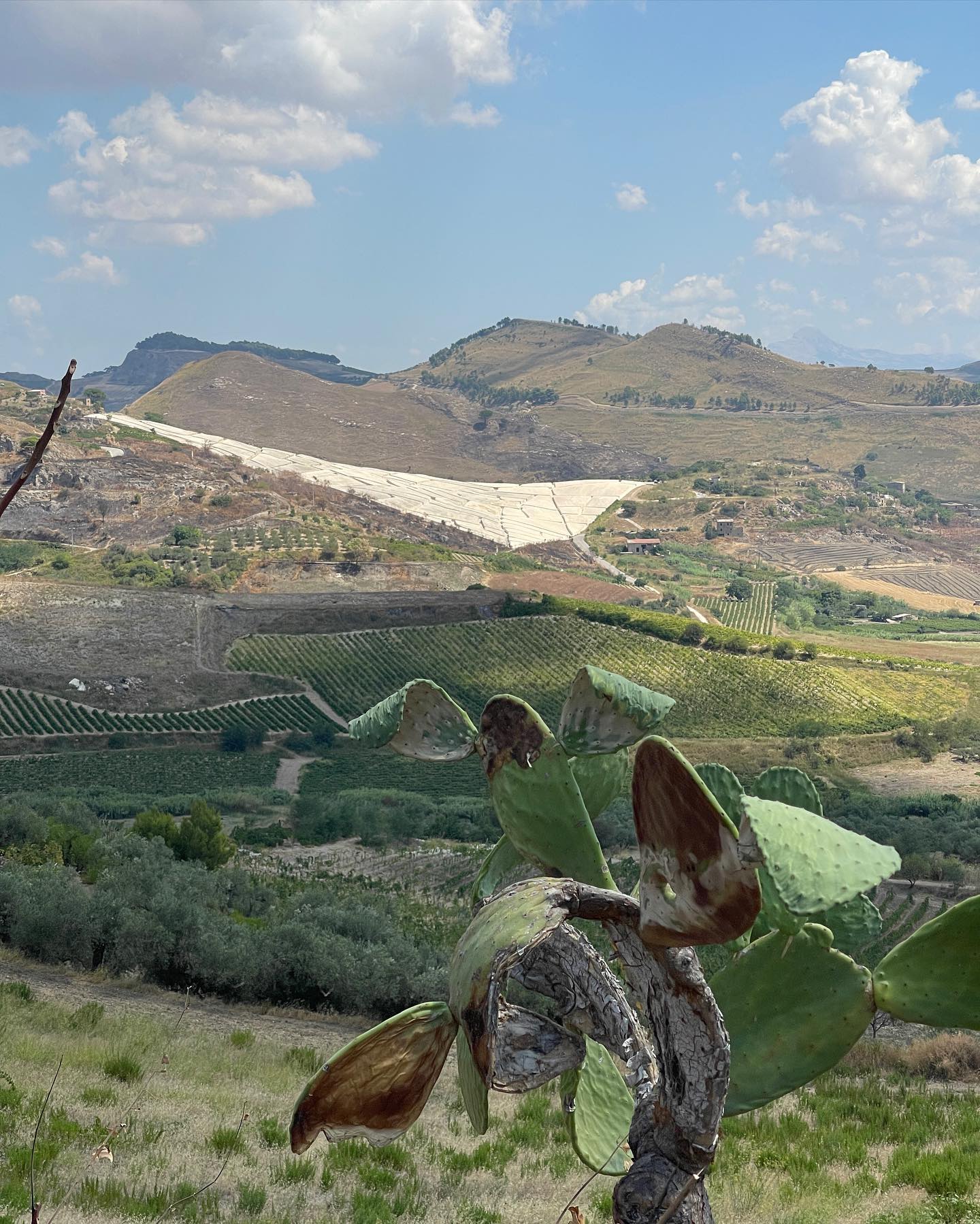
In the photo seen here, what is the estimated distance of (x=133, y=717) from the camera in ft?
179

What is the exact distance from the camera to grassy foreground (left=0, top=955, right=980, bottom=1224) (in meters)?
4.70

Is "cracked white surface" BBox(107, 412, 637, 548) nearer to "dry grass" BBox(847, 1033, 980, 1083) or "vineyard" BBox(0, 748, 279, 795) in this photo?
"vineyard" BBox(0, 748, 279, 795)

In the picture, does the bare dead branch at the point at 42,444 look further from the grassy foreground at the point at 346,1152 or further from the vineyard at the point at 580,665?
the vineyard at the point at 580,665

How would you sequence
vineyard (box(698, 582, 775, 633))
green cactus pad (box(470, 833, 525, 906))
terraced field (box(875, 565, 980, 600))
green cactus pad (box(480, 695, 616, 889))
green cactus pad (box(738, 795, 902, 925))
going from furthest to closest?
terraced field (box(875, 565, 980, 600)) → vineyard (box(698, 582, 775, 633)) → green cactus pad (box(470, 833, 525, 906)) → green cactus pad (box(480, 695, 616, 889)) → green cactus pad (box(738, 795, 902, 925))

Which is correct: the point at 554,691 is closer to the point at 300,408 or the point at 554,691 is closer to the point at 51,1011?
the point at 51,1011

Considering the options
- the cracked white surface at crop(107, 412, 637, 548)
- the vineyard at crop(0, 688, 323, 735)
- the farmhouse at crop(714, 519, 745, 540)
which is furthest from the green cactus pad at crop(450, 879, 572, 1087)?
the farmhouse at crop(714, 519, 745, 540)

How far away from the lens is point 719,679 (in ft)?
200

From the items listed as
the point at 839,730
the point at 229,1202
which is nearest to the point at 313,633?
the point at 839,730

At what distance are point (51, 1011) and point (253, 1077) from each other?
2302mm

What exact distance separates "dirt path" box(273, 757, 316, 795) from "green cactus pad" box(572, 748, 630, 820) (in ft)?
133

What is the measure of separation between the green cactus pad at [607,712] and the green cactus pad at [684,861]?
0.54 metres

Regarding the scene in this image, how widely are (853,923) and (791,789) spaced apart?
1.70 ft

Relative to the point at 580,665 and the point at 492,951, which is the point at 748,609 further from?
the point at 492,951

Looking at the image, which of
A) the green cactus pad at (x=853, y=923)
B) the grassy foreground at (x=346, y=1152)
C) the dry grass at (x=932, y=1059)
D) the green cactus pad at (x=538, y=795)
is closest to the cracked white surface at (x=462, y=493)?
the dry grass at (x=932, y=1059)
